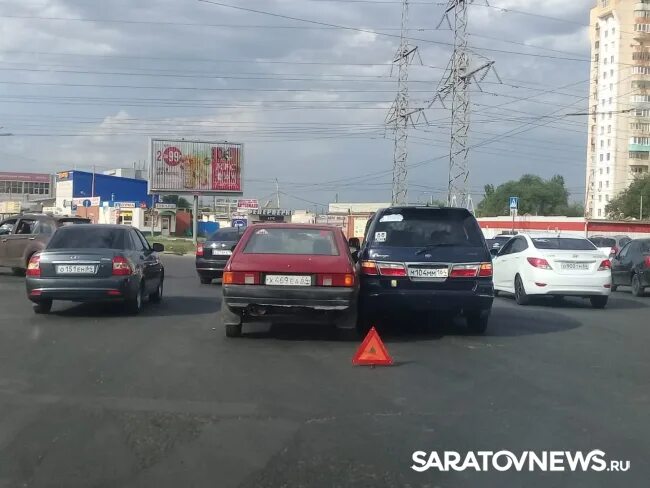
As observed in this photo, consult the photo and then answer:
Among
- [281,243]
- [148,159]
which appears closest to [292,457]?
[281,243]

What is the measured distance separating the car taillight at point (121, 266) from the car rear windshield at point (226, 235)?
8.19 m

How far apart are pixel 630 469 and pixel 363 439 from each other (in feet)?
5.80

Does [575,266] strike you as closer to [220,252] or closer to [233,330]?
[233,330]

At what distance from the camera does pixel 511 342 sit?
10117mm

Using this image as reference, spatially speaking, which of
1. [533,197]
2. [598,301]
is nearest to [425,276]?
[598,301]

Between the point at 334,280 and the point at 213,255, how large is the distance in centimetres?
1116

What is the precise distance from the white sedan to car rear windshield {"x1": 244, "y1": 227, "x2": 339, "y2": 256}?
646cm

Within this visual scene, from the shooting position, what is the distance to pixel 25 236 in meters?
19.3

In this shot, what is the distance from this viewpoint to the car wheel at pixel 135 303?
40.0ft

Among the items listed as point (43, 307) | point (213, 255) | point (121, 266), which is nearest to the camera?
point (121, 266)

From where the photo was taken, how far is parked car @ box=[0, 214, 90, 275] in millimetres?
19359

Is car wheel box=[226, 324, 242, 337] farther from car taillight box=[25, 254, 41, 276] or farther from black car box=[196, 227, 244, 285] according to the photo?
black car box=[196, 227, 244, 285]

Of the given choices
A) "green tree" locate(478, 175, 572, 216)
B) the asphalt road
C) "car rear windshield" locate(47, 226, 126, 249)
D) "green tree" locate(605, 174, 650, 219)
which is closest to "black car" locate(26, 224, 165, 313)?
Answer: "car rear windshield" locate(47, 226, 126, 249)

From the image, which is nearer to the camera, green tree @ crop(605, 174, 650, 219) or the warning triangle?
the warning triangle
